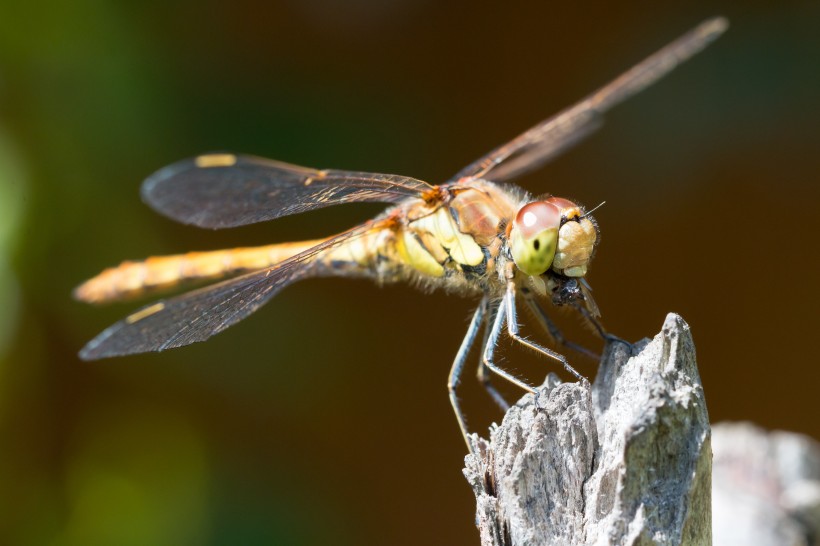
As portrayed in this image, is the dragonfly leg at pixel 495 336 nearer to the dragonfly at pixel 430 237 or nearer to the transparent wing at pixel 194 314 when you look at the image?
the dragonfly at pixel 430 237

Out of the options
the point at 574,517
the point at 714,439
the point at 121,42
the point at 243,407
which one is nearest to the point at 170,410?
the point at 243,407

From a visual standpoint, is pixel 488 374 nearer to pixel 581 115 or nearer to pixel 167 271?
pixel 581 115

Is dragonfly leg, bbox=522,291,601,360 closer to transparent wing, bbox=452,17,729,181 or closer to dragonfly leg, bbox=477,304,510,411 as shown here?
dragonfly leg, bbox=477,304,510,411

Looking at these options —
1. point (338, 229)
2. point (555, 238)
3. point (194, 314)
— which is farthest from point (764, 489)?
point (338, 229)

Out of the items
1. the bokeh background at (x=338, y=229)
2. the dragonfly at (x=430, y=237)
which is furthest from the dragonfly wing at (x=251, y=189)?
the bokeh background at (x=338, y=229)

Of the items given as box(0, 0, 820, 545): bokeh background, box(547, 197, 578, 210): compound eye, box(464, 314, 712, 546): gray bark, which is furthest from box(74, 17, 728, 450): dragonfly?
box(464, 314, 712, 546): gray bark

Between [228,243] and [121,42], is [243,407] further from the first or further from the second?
[121,42]

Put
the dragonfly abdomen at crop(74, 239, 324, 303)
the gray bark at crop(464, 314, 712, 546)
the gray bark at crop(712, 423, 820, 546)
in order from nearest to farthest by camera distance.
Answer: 1. the gray bark at crop(464, 314, 712, 546)
2. the gray bark at crop(712, 423, 820, 546)
3. the dragonfly abdomen at crop(74, 239, 324, 303)

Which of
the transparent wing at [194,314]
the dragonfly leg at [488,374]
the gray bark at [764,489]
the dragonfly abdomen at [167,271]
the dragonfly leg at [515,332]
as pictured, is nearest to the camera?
the dragonfly leg at [515,332]

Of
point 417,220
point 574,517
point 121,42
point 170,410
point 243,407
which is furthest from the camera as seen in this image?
point 243,407
